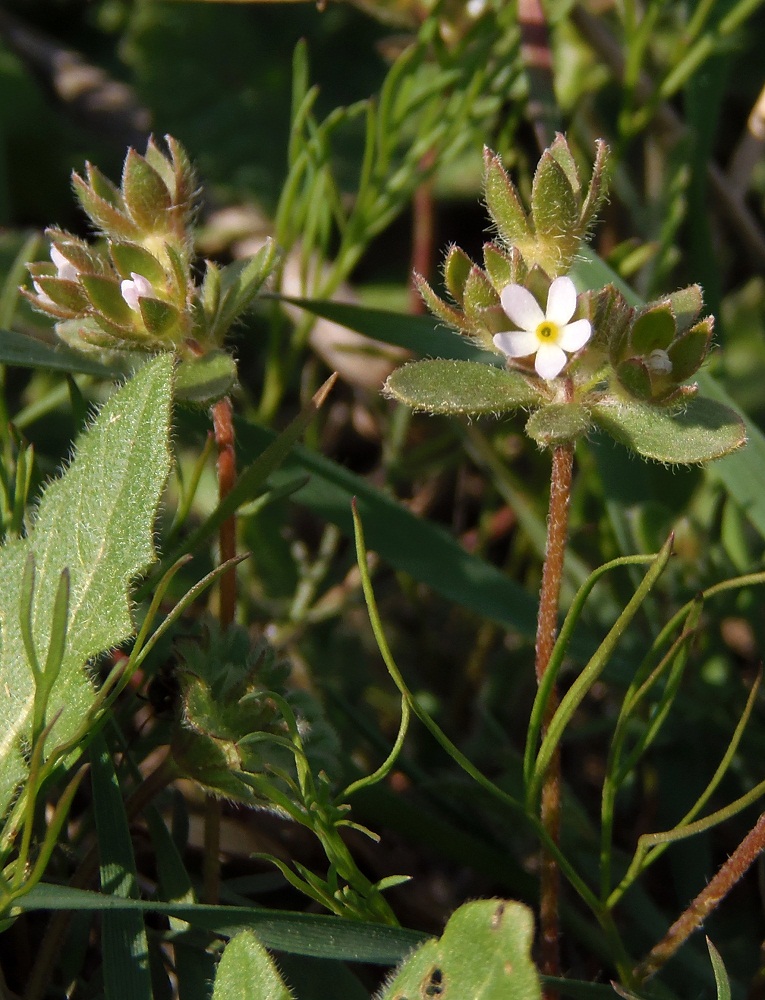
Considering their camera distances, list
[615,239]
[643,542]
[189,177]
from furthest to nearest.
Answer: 1. [615,239]
2. [643,542]
3. [189,177]

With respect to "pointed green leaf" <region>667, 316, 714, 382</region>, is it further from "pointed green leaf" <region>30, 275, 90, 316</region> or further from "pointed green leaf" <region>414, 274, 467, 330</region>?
"pointed green leaf" <region>30, 275, 90, 316</region>

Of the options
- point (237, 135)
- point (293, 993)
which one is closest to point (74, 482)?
point (293, 993)

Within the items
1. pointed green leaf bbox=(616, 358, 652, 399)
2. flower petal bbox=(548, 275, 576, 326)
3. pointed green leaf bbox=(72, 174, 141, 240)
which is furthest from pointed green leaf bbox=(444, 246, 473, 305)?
pointed green leaf bbox=(72, 174, 141, 240)

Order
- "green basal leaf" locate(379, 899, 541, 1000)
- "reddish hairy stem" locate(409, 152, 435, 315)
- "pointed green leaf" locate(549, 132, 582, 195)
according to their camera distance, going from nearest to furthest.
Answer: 1. "green basal leaf" locate(379, 899, 541, 1000)
2. "pointed green leaf" locate(549, 132, 582, 195)
3. "reddish hairy stem" locate(409, 152, 435, 315)

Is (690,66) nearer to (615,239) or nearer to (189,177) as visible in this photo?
(615,239)

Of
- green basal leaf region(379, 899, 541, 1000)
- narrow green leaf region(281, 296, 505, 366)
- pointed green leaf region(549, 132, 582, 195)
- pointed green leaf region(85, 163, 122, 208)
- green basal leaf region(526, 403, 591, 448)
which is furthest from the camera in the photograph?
narrow green leaf region(281, 296, 505, 366)

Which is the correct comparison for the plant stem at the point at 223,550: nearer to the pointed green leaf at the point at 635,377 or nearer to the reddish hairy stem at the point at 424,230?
the pointed green leaf at the point at 635,377
